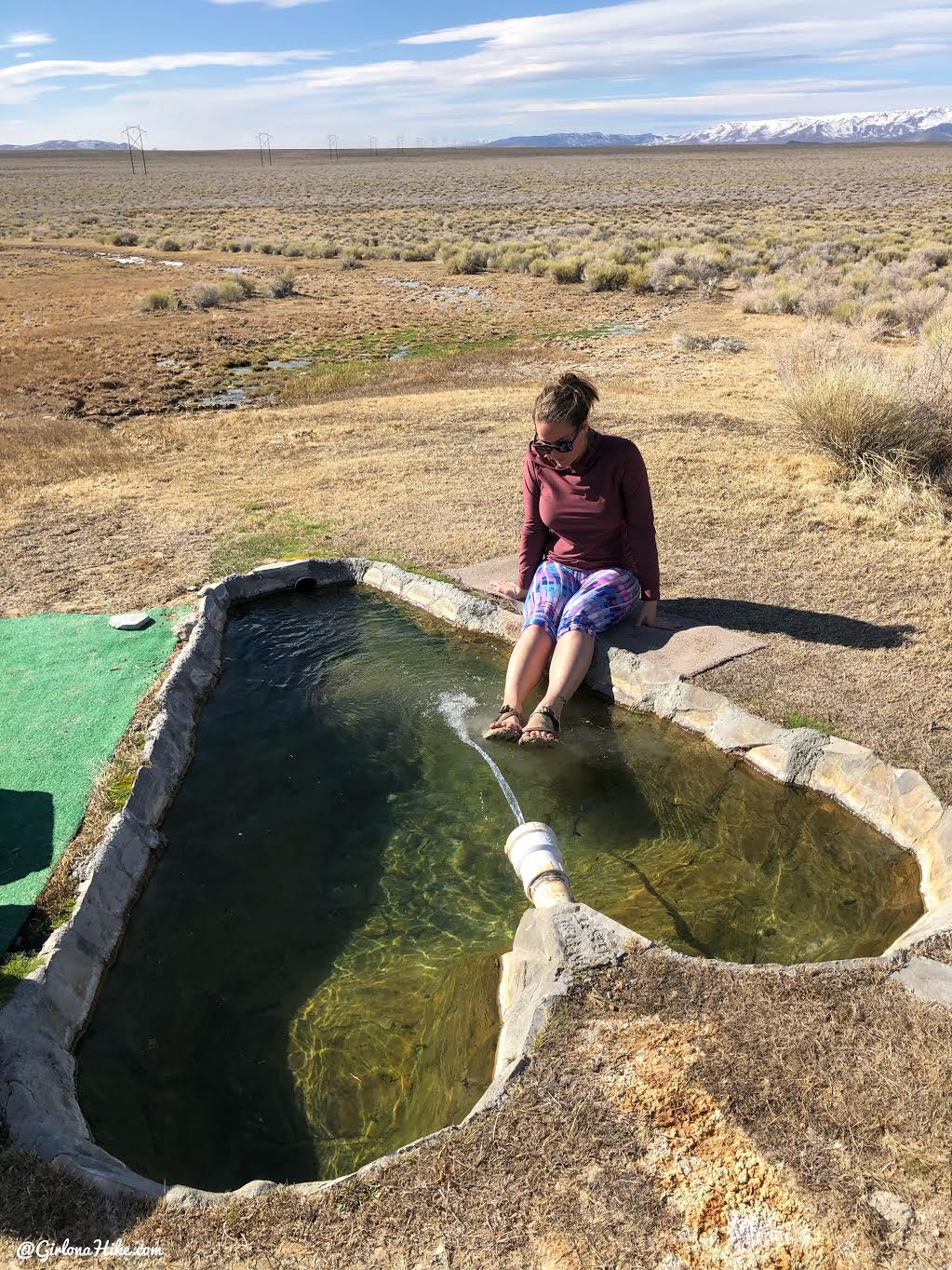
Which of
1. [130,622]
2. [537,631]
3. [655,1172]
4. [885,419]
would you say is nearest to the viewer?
[655,1172]

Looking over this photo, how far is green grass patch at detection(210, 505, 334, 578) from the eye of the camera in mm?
7387

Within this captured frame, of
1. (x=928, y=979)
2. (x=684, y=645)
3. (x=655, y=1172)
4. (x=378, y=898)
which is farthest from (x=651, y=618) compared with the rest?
(x=655, y=1172)

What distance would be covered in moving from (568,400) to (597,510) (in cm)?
71

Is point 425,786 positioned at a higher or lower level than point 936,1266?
lower

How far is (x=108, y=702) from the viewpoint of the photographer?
5.37 m

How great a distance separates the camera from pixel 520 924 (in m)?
3.52

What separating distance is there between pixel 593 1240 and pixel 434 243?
3492cm

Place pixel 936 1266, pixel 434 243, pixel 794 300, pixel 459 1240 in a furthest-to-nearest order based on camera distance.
Answer: pixel 434 243, pixel 794 300, pixel 459 1240, pixel 936 1266

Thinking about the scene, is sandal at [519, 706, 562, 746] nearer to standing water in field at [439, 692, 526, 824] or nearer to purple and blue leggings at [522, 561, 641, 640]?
standing water in field at [439, 692, 526, 824]

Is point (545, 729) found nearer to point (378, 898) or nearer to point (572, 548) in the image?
point (378, 898)

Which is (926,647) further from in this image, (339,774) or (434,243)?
(434,243)

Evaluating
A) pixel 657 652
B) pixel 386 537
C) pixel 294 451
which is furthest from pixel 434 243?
pixel 657 652

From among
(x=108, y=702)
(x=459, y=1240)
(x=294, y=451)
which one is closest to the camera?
(x=459, y=1240)

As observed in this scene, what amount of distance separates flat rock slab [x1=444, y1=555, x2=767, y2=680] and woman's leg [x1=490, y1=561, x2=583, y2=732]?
19.0 inches
